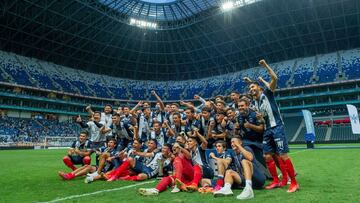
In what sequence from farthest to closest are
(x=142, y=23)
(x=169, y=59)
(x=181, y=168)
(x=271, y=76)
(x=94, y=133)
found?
(x=169, y=59), (x=142, y=23), (x=94, y=133), (x=181, y=168), (x=271, y=76)

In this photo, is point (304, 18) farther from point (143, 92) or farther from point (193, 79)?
point (143, 92)

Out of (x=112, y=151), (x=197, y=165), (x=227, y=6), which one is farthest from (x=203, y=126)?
(x=227, y=6)

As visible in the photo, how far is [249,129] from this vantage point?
7125mm

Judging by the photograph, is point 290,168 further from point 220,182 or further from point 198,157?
point 198,157

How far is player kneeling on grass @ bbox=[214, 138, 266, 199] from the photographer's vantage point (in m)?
5.76

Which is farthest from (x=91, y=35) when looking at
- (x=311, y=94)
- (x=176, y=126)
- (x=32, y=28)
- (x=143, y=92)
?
(x=176, y=126)

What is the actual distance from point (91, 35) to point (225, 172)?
164ft

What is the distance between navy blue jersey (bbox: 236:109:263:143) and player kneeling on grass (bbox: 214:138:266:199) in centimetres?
78

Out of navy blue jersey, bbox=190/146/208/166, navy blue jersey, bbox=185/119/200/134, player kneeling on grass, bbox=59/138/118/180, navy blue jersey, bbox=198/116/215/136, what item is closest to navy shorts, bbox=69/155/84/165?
player kneeling on grass, bbox=59/138/118/180

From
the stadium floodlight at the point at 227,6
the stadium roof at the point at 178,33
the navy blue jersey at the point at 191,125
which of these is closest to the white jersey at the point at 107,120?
the navy blue jersey at the point at 191,125

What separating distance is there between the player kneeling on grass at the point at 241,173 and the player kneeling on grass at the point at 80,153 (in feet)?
17.8

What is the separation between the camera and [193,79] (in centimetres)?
6781

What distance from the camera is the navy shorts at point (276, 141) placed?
20.5 ft

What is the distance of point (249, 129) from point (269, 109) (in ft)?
2.74
